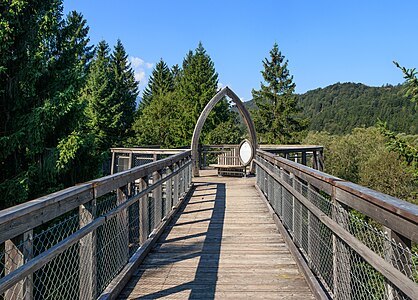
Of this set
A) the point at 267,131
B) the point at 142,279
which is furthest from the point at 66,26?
the point at 267,131

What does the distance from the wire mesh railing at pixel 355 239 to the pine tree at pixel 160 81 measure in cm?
4388

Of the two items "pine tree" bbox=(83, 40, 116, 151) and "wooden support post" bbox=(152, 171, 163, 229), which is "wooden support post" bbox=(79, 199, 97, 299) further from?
"pine tree" bbox=(83, 40, 116, 151)

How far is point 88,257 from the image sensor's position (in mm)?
2689

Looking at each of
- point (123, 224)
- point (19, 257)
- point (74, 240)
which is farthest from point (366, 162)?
point (19, 257)

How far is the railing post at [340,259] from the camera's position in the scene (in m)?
2.49

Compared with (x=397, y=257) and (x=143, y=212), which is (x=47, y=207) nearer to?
(x=397, y=257)

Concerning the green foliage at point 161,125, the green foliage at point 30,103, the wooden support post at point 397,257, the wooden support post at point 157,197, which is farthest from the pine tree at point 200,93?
the wooden support post at point 397,257

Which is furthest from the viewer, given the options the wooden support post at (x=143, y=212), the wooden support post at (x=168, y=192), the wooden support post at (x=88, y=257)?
the wooden support post at (x=168, y=192)

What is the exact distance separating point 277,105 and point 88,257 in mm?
36969

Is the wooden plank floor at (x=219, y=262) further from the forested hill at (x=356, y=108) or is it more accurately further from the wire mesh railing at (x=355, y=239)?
the forested hill at (x=356, y=108)

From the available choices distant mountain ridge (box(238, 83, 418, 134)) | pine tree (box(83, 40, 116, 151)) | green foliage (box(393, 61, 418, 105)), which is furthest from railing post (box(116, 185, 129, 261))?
distant mountain ridge (box(238, 83, 418, 134))

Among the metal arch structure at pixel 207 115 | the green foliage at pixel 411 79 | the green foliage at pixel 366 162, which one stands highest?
the green foliage at pixel 411 79

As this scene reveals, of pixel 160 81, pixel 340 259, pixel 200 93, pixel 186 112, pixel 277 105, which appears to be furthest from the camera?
pixel 160 81

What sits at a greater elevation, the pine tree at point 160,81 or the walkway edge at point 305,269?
the pine tree at point 160,81
